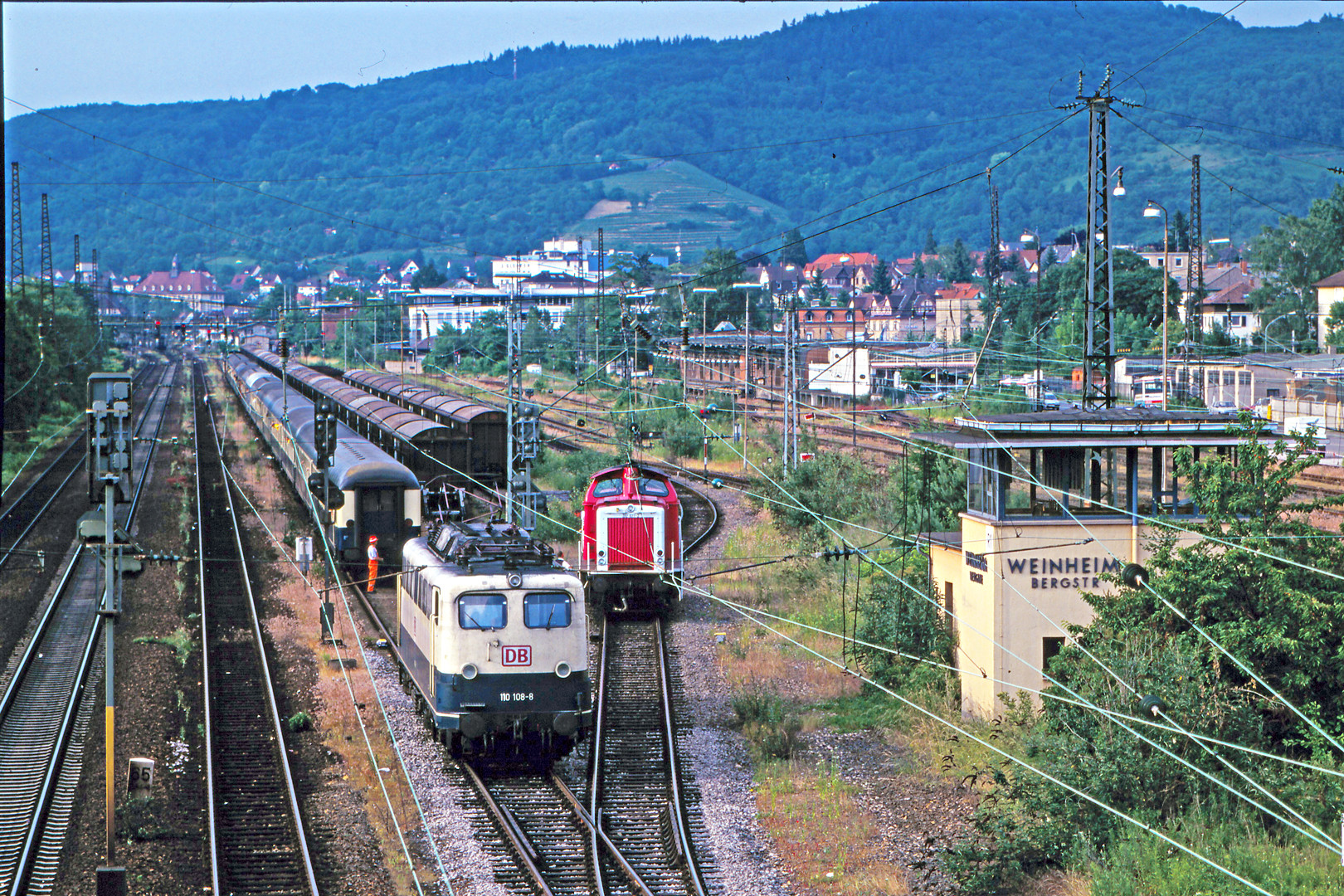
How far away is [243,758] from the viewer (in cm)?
1789

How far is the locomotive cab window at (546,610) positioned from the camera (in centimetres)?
1652

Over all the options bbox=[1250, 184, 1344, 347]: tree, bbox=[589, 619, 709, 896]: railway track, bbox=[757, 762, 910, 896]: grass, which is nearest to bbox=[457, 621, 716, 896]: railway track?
bbox=[589, 619, 709, 896]: railway track

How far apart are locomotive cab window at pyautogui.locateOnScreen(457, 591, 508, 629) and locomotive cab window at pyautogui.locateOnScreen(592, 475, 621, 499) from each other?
984cm

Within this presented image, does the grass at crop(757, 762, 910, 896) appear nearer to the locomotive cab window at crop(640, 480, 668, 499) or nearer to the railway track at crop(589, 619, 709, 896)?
the railway track at crop(589, 619, 709, 896)

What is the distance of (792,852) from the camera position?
14594mm

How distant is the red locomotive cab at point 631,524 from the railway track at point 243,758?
6686mm

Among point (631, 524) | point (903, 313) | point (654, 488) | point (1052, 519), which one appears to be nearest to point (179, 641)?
point (631, 524)

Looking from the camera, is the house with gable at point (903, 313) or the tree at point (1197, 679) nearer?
the tree at point (1197, 679)

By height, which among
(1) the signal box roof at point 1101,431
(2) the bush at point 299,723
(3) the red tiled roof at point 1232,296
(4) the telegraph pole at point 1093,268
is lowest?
(2) the bush at point 299,723

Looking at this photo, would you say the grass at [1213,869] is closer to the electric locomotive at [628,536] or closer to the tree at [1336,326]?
the electric locomotive at [628,536]

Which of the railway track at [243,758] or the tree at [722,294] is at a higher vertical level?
the tree at [722,294]

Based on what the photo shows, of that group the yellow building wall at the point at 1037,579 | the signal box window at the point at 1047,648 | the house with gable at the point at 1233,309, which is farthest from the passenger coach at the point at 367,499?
the house with gable at the point at 1233,309

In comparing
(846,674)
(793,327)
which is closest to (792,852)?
(846,674)

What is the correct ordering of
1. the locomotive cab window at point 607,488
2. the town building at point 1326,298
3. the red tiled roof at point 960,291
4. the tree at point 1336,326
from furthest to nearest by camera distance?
1. the red tiled roof at point 960,291
2. the town building at point 1326,298
3. the tree at point 1336,326
4. the locomotive cab window at point 607,488
